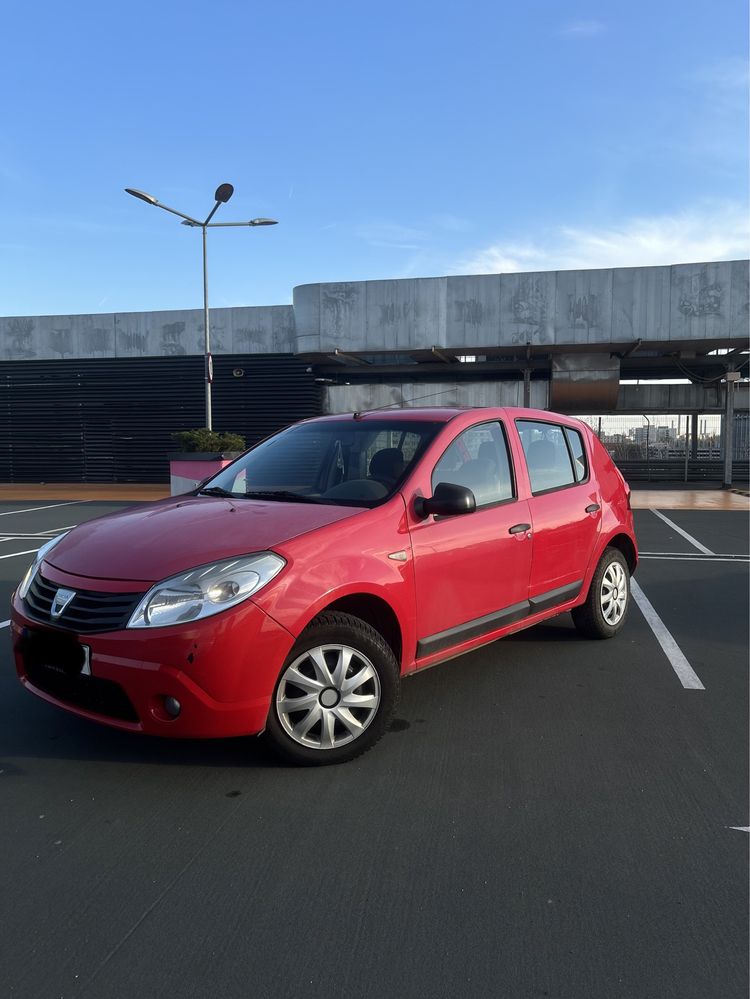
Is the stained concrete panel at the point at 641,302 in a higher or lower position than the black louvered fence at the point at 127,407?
higher

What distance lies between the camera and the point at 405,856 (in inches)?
104

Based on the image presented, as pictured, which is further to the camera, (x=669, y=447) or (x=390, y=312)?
(x=669, y=447)

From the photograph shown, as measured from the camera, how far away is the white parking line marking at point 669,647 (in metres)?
4.58

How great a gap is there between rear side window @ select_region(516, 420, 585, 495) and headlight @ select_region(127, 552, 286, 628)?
7.13 ft

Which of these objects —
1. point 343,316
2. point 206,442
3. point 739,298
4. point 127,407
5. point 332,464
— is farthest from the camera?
point 127,407

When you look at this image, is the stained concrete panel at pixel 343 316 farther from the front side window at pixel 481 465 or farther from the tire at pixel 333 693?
the tire at pixel 333 693

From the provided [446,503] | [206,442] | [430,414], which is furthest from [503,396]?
[446,503]

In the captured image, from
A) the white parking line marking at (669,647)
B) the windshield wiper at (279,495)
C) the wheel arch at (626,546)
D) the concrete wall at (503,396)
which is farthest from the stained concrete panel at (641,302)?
the windshield wiper at (279,495)

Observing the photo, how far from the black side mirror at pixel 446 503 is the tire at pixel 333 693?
0.67m

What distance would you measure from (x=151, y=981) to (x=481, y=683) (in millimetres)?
2784

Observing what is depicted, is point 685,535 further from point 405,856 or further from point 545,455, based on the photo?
point 405,856

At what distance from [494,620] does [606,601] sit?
1.57 metres

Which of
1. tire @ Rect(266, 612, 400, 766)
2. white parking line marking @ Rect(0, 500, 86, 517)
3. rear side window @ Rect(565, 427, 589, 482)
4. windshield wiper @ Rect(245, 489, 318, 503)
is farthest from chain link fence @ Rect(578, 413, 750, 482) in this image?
tire @ Rect(266, 612, 400, 766)

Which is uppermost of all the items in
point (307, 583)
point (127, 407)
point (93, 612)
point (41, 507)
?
point (127, 407)
